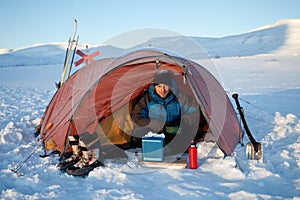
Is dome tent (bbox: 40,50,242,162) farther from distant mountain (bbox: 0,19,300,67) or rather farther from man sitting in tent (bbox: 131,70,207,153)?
distant mountain (bbox: 0,19,300,67)

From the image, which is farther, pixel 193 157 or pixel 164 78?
pixel 164 78

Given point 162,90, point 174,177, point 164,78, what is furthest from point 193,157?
point 164,78

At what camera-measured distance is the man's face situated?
205 inches

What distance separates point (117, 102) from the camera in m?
5.32

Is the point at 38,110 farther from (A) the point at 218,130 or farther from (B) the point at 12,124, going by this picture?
(A) the point at 218,130

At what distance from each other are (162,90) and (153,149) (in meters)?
1.28

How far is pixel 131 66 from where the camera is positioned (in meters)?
4.84

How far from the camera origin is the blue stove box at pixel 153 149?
4.31m

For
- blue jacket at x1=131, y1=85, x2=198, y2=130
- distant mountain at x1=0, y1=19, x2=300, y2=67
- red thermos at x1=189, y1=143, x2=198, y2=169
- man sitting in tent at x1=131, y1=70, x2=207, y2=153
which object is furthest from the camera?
distant mountain at x1=0, y1=19, x2=300, y2=67

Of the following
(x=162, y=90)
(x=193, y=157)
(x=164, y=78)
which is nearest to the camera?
(x=193, y=157)

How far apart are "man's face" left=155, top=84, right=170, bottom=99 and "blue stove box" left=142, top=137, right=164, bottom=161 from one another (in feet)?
3.60

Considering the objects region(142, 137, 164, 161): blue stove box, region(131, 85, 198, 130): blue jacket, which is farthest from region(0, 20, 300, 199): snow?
region(131, 85, 198, 130): blue jacket

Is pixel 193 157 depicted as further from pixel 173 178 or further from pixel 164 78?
pixel 164 78

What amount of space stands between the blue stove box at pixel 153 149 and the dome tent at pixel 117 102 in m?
0.82
